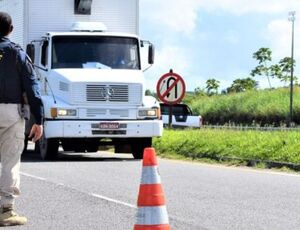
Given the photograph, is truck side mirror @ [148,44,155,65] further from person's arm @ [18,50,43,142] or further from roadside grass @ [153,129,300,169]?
person's arm @ [18,50,43,142]

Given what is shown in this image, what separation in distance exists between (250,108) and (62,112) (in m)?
46.1

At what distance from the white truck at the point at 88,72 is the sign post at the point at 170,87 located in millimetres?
3245

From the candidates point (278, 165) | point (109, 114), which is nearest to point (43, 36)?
point (109, 114)

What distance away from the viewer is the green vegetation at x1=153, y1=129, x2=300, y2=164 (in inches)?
656

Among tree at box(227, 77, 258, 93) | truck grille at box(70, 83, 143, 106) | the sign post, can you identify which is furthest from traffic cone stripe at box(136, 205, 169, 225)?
tree at box(227, 77, 258, 93)

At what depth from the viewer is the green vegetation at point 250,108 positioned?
193 feet

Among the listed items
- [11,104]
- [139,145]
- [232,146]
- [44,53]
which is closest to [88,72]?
[44,53]

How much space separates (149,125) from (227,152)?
6.27 feet

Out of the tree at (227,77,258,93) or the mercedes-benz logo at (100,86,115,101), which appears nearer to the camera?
the mercedes-benz logo at (100,86,115,101)

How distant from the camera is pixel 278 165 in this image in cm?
1596

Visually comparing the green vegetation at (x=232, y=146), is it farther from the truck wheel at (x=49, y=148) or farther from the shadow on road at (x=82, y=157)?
the truck wheel at (x=49, y=148)

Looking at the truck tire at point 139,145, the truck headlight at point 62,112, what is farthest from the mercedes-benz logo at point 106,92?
the truck tire at point 139,145

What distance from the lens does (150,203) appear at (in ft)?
20.7

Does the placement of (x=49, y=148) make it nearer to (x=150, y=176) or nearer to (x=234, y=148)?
(x=234, y=148)
